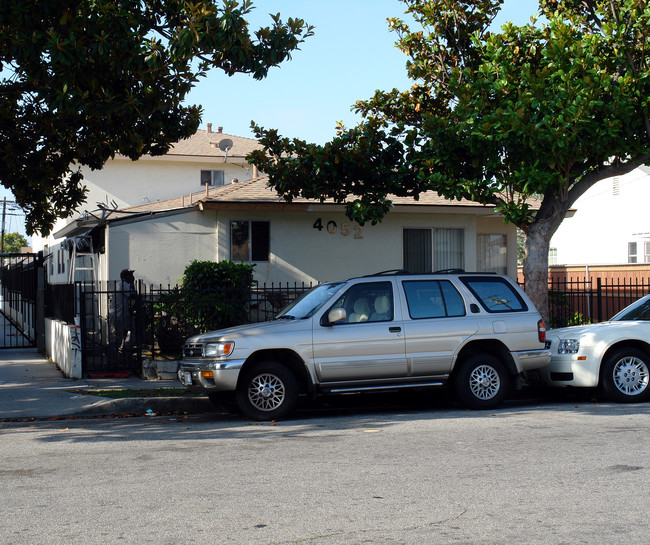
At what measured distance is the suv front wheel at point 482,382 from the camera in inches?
415

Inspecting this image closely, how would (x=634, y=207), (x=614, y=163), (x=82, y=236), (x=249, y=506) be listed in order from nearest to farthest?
(x=249, y=506) < (x=614, y=163) < (x=82, y=236) < (x=634, y=207)

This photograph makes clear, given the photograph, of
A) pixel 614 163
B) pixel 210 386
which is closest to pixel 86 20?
pixel 210 386

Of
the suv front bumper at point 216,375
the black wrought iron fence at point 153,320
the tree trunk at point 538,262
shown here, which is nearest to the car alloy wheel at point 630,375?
the tree trunk at point 538,262

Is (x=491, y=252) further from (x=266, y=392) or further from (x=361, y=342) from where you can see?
(x=266, y=392)

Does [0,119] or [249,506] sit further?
[0,119]

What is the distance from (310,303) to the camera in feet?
35.5

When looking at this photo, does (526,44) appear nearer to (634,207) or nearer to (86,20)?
(86,20)

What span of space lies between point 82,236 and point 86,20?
8.63 m

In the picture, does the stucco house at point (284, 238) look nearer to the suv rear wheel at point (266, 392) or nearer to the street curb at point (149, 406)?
the street curb at point (149, 406)

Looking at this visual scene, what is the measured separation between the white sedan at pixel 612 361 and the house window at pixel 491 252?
9.60 meters

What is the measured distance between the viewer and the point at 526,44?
14203 millimetres

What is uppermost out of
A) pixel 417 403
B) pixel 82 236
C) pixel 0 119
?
pixel 0 119

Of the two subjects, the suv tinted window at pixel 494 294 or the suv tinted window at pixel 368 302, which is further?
the suv tinted window at pixel 494 294

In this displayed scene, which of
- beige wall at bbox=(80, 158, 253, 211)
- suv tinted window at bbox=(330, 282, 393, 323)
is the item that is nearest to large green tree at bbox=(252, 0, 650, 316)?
suv tinted window at bbox=(330, 282, 393, 323)
